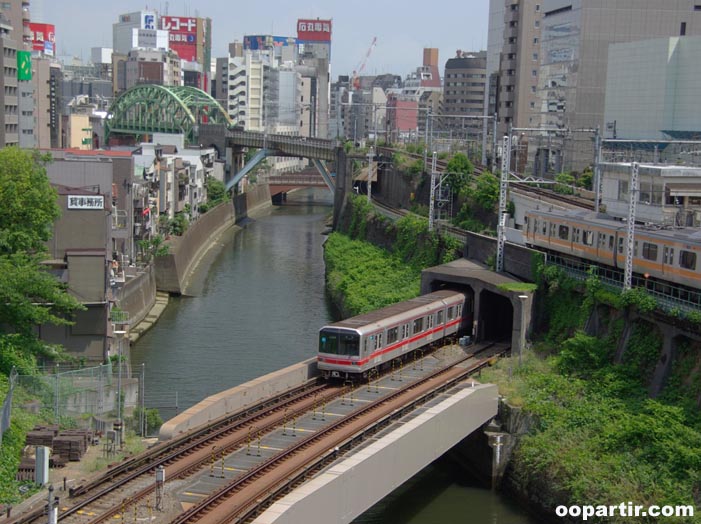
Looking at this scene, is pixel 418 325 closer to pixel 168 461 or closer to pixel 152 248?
pixel 168 461

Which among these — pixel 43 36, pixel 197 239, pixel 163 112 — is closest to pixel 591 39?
pixel 197 239

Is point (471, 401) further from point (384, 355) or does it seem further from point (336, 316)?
point (336, 316)

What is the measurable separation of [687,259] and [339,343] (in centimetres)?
741

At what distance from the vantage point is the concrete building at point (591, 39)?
155ft

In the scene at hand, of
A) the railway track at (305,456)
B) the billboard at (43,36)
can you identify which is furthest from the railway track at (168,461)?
the billboard at (43,36)

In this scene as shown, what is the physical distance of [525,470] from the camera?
19.1m

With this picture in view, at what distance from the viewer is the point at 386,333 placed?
73.4 ft

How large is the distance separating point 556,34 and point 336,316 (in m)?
21.7

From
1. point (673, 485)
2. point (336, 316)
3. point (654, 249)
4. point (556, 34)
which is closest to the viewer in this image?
point (673, 485)

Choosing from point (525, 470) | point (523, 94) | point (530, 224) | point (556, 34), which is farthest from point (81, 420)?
point (523, 94)

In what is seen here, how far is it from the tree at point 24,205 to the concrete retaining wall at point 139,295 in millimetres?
7064

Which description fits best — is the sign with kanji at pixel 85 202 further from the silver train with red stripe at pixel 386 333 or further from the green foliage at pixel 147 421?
the silver train with red stripe at pixel 386 333

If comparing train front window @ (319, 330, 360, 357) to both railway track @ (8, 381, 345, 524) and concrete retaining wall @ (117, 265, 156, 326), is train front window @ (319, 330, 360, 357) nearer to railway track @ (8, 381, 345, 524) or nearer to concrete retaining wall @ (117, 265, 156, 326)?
railway track @ (8, 381, 345, 524)

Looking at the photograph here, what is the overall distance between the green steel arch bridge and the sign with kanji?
4984 cm
